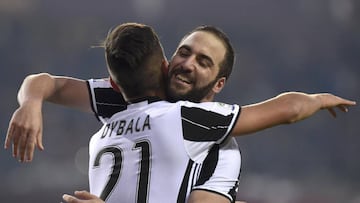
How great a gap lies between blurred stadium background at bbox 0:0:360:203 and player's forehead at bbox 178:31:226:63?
544 cm

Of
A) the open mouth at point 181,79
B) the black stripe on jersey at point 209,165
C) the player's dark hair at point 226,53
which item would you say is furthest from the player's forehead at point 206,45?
the black stripe on jersey at point 209,165

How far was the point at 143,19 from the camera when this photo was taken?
8773 mm

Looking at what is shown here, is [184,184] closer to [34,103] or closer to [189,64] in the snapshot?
[189,64]

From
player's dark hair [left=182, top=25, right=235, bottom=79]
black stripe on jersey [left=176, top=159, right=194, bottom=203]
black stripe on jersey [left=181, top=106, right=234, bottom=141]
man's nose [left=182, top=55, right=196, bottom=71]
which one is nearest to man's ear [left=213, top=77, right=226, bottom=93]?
player's dark hair [left=182, top=25, right=235, bottom=79]

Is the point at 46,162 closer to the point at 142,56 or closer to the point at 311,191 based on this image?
the point at 311,191

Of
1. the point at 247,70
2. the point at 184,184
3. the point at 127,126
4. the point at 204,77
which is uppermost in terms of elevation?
the point at 204,77

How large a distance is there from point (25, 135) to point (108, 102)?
21.8 inches

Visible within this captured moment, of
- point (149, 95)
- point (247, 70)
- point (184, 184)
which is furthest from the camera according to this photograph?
point (247, 70)

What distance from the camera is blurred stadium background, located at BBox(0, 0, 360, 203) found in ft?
27.1

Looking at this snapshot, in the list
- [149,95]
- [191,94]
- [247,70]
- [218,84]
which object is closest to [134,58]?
[149,95]

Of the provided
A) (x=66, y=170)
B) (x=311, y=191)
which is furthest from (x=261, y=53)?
(x=66, y=170)

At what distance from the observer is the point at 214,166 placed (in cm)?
264

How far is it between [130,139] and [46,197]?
5750 mm

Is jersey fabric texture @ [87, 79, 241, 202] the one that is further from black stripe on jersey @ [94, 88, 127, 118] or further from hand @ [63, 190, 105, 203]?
hand @ [63, 190, 105, 203]
